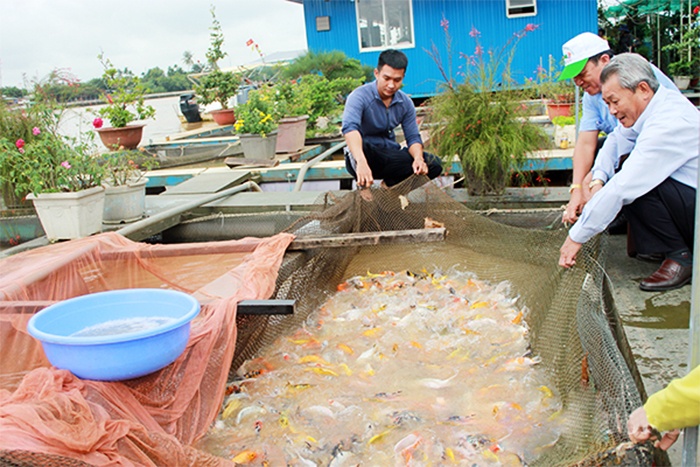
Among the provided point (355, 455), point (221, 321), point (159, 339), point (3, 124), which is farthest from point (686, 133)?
point (3, 124)

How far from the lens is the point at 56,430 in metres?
2.09

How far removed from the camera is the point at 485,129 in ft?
18.7

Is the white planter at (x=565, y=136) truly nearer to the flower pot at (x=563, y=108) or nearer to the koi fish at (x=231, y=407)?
the flower pot at (x=563, y=108)

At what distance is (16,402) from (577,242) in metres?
2.59

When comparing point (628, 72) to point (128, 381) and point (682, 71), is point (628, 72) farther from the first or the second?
point (682, 71)

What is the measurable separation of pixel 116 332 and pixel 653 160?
2733mm

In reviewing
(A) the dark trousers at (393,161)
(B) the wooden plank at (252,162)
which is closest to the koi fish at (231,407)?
(A) the dark trousers at (393,161)

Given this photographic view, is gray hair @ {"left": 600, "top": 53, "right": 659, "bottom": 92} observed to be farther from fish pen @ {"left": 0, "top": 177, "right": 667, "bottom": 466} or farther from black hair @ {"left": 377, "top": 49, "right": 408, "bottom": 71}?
black hair @ {"left": 377, "top": 49, "right": 408, "bottom": 71}

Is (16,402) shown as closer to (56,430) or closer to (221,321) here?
(56,430)

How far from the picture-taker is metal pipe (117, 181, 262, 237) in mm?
5508

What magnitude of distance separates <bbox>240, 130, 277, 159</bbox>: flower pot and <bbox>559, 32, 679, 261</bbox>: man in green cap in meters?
5.12

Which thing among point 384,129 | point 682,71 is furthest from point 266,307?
point 682,71

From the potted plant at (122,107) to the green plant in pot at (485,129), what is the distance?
16.0 ft

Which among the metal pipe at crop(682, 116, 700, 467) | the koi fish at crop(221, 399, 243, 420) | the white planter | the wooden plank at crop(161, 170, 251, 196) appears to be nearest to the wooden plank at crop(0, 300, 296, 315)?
the koi fish at crop(221, 399, 243, 420)
